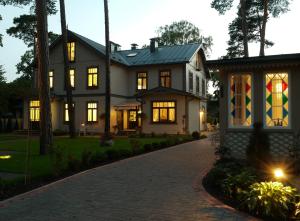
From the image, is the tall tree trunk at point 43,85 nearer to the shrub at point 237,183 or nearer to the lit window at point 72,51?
the shrub at point 237,183

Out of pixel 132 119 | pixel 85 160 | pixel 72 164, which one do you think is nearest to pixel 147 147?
pixel 85 160

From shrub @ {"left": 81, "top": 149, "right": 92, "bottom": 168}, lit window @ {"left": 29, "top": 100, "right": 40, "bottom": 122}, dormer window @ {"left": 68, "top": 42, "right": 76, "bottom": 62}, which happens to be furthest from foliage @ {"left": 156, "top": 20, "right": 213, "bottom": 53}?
shrub @ {"left": 81, "top": 149, "right": 92, "bottom": 168}

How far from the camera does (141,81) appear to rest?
30.0 metres

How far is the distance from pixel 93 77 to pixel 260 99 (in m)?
19.9

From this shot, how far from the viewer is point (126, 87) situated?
3034 cm

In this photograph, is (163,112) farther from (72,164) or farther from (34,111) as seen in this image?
(72,164)

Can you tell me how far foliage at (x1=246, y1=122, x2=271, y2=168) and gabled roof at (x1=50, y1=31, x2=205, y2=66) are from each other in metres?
18.7

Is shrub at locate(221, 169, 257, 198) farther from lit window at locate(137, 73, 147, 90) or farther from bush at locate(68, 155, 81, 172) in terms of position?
lit window at locate(137, 73, 147, 90)

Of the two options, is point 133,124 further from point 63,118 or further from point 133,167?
point 133,167

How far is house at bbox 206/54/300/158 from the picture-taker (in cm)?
1062

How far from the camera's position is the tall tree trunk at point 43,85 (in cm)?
1322

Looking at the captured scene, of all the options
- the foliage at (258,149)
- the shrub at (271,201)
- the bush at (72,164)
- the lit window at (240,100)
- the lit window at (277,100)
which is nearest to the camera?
the shrub at (271,201)

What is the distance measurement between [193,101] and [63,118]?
11431 mm

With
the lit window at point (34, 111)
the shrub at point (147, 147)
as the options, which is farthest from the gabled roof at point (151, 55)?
the shrub at point (147, 147)
